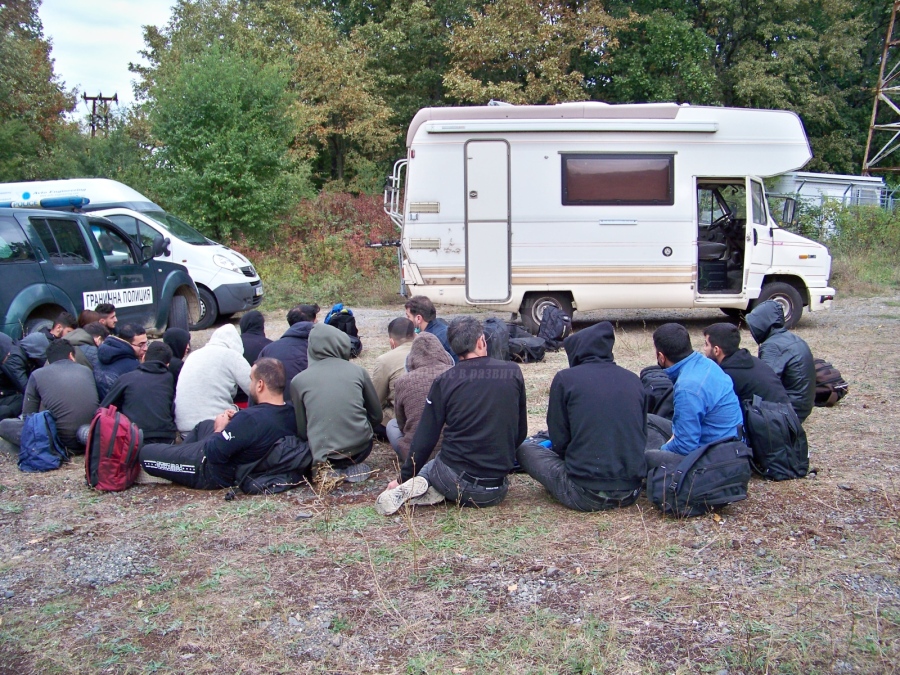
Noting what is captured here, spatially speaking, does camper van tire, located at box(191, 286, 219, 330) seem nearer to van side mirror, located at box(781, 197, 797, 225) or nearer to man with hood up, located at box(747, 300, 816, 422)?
van side mirror, located at box(781, 197, 797, 225)

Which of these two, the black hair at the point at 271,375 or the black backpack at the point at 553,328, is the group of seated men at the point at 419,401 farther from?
the black backpack at the point at 553,328

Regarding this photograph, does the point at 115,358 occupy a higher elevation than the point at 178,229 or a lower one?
lower

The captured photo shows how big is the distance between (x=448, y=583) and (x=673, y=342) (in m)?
2.14

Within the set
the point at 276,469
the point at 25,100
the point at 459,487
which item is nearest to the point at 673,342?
the point at 459,487

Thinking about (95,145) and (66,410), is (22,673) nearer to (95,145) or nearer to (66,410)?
(66,410)

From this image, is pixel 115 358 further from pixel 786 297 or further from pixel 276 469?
pixel 786 297

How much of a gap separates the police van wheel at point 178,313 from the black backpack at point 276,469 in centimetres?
649

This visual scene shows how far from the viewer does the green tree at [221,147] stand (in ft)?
56.6

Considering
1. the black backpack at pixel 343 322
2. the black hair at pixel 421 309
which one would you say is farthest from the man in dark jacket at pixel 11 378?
the black hair at pixel 421 309

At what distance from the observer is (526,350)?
981 centimetres

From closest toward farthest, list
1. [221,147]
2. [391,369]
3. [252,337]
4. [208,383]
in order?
1. [208,383]
2. [391,369]
3. [252,337]
4. [221,147]

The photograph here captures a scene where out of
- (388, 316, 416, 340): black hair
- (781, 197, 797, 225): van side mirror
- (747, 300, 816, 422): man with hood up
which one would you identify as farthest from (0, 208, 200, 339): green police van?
(781, 197, 797, 225): van side mirror

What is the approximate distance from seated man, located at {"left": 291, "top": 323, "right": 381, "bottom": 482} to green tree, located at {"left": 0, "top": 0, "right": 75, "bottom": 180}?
2001 cm

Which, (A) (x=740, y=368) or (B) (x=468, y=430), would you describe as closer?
(B) (x=468, y=430)
